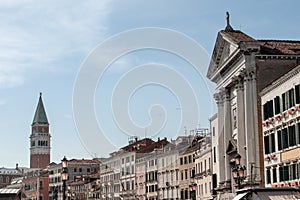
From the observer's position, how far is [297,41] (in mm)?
61281

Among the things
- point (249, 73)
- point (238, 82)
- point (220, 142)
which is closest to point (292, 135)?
point (249, 73)

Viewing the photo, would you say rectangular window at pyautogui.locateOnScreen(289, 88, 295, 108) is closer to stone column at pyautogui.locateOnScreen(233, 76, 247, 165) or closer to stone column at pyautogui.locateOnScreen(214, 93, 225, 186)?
stone column at pyautogui.locateOnScreen(233, 76, 247, 165)

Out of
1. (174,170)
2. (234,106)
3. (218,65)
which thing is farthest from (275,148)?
(174,170)

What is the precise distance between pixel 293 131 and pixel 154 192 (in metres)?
60.6

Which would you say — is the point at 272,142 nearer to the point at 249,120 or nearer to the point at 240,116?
the point at 249,120

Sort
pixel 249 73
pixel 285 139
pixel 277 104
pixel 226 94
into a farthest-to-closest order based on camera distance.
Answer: pixel 226 94 → pixel 249 73 → pixel 277 104 → pixel 285 139

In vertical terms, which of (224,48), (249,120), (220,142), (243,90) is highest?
(224,48)

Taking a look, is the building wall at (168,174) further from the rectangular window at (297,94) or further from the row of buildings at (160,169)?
the rectangular window at (297,94)

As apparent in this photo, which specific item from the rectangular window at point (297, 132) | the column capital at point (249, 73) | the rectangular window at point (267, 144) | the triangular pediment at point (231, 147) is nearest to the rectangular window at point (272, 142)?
the rectangular window at point (267, 144)

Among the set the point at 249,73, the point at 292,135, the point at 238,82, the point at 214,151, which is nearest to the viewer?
the point at 292,135

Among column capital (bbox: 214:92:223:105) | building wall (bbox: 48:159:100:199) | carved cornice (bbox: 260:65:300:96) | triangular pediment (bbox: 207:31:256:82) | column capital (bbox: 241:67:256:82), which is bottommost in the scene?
building wall (bbox: 48:159:100:199)

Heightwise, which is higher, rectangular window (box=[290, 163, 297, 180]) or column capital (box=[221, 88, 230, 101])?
column capital (box=[221, 88, 230, 101])

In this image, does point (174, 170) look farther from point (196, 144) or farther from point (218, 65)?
point (218, 65)

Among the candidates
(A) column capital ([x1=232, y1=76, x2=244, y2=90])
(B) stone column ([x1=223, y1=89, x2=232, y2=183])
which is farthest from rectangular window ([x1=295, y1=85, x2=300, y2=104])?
(B) stone column ([x1=223, y1=89, x2=232, y2=183])
